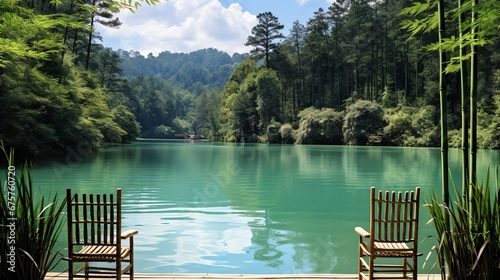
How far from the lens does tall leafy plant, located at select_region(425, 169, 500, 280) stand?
2729mm

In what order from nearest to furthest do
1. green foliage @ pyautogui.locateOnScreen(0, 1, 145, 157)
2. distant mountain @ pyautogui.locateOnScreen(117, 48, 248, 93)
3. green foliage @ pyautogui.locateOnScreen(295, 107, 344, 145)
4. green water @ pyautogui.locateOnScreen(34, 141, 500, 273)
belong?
1. green water @ pyautogui.locateOnScreen(34, 141, 500, 273)
2. green foliage @ pyautogui.locateOnScreen(0, 1, 145, 157)
3. green foliage @ pyautogui.locateOnScreen(295, 107, 344, 145)
4. distant mountain @ pyautogui.locateOnScreen(117, 48, 248, 93)

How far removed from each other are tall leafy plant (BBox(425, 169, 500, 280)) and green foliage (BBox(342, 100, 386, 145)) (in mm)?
42809

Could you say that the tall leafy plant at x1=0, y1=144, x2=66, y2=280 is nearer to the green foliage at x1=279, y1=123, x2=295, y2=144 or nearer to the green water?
the green water

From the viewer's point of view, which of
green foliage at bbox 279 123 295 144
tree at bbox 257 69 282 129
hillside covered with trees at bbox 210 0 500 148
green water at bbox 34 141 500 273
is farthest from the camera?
tree at bbox 257 69 282 129

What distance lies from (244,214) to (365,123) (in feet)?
124

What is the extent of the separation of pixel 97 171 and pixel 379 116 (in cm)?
3387

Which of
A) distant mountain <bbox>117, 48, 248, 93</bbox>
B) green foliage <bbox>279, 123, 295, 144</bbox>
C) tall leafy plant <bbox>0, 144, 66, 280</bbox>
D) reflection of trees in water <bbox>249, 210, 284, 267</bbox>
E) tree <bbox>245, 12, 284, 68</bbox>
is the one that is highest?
distant mountain <bbox>117, 48, 248, 93</bbox>

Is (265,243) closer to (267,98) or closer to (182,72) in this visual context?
(267,98)

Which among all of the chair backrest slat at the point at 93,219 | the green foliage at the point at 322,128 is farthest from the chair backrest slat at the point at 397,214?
the green foliage at the point at 322,128

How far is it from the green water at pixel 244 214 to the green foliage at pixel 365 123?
27.4 metres

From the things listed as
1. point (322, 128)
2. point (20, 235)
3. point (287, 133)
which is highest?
point (322, 128)

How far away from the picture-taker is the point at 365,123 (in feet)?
147

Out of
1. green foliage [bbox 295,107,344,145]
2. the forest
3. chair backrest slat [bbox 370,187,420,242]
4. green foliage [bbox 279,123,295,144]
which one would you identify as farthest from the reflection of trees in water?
green foliage [bbox 279,123,295,144]

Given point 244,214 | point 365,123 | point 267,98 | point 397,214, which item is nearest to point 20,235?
point 397,214
